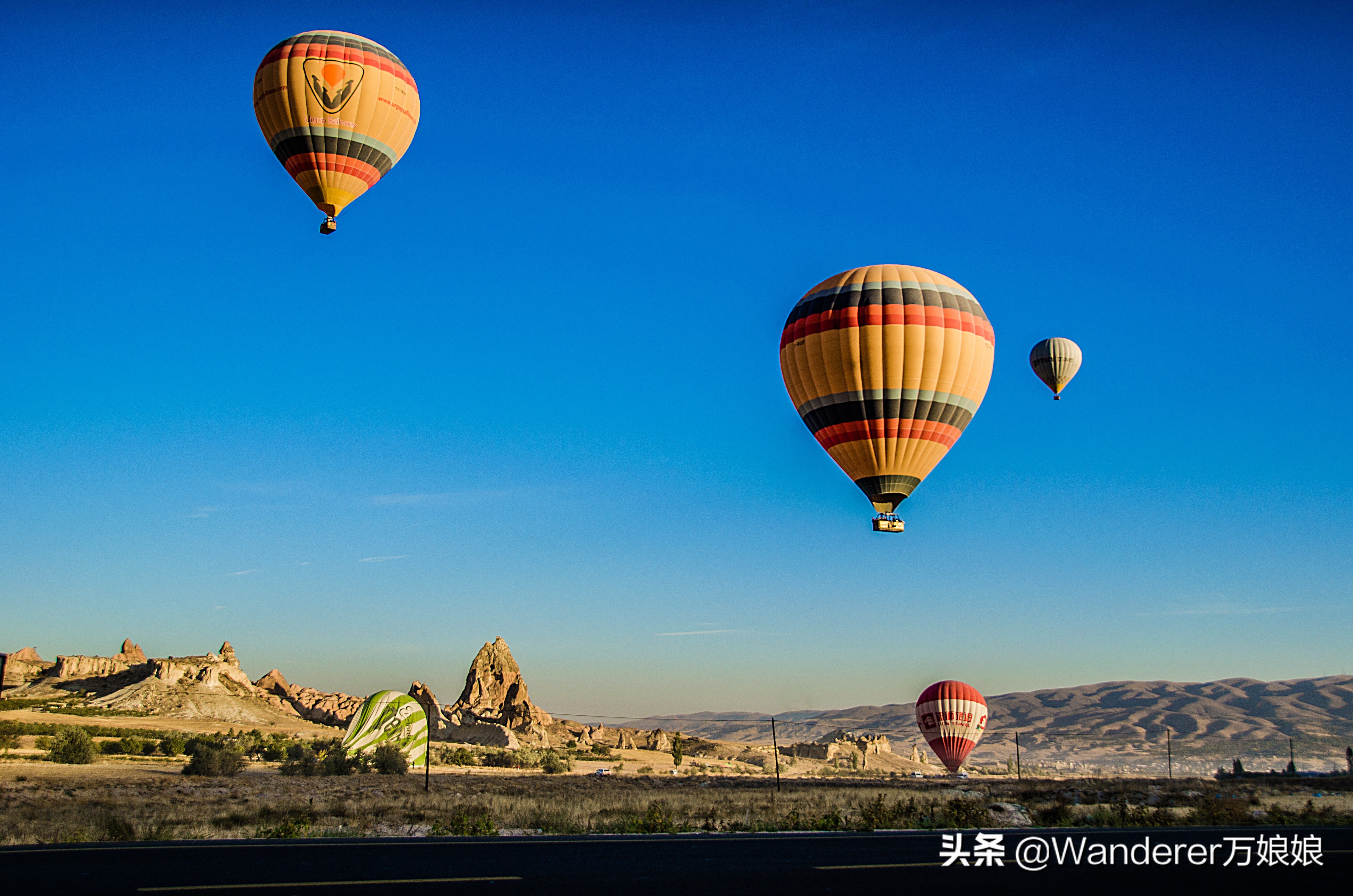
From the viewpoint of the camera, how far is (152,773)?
5631 cm

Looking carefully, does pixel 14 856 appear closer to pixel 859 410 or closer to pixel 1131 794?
pixel 859 410

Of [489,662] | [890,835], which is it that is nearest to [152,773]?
[890,835]

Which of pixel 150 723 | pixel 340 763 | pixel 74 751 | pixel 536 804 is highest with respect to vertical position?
pixel 536 804

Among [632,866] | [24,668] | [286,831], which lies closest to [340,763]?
[286,831]

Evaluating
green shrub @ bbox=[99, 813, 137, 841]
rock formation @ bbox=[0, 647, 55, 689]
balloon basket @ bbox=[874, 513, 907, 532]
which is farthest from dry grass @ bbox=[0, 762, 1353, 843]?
rock formation @ bbox=[0, 647, 55, 689]

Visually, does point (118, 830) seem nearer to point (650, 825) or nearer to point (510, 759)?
point (650, 825)

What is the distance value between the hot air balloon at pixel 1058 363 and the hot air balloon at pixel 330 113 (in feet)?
133

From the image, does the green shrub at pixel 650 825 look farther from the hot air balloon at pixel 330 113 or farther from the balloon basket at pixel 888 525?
the hot air balloon at pixel 330 113

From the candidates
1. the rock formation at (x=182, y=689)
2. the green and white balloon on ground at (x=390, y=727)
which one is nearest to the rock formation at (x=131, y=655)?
the rock formation at (x=182, y=689)

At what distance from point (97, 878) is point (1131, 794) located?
4476 cm

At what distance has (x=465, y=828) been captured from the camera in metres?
24.4

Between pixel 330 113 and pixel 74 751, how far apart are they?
152ft

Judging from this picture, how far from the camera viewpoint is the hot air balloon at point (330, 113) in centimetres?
3894

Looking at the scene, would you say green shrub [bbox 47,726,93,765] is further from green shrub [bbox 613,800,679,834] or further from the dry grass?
green shrub [bbox 613,800,679,834]
